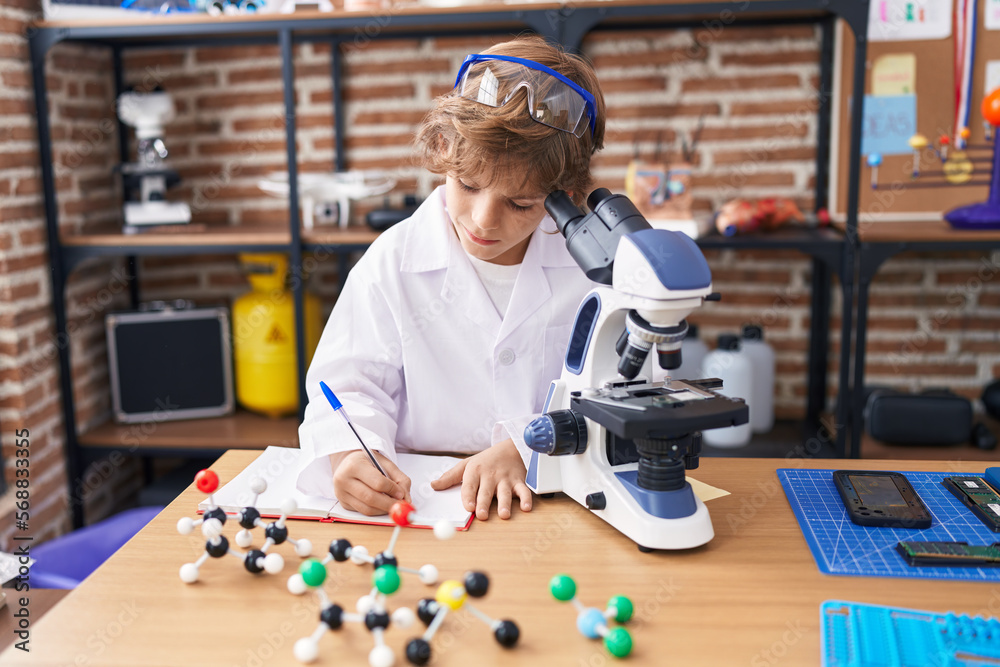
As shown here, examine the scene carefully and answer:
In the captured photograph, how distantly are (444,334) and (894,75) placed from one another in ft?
5.45

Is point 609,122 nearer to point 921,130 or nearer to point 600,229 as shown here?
point 921,130

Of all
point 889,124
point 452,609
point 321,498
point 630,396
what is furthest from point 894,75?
point 452,609

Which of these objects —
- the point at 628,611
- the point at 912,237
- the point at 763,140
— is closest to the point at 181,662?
the point at 628,611

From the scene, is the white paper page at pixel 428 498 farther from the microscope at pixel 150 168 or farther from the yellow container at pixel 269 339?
the microscope at pixel 150 168

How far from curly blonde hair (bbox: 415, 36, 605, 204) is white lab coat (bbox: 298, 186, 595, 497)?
199 mm

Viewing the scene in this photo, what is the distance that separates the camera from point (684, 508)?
0.95 metres

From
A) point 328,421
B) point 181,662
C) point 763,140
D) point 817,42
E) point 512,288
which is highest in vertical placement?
point 817,42

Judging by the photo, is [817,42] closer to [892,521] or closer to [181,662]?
[892,521]

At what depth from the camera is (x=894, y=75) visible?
2.31 meters

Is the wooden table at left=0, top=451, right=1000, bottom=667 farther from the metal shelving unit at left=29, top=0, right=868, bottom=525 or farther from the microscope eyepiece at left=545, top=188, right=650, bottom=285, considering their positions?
the metal shelving unit at left=29, top=0, right=868, bottom=525

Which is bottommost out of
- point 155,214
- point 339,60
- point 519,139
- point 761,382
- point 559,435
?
point 761,382

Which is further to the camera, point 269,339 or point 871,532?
point 269,339

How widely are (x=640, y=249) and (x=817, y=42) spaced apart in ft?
5.95

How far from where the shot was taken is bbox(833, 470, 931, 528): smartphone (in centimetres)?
99
